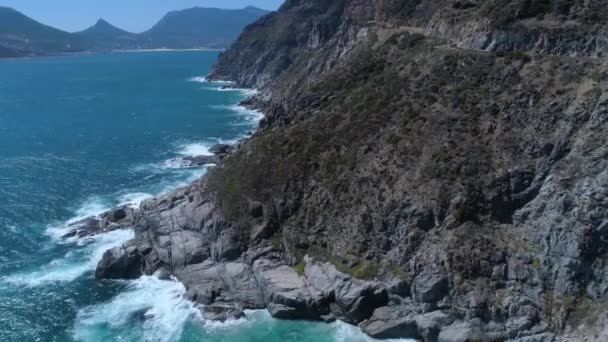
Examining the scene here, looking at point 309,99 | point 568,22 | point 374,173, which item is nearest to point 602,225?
point 374,173

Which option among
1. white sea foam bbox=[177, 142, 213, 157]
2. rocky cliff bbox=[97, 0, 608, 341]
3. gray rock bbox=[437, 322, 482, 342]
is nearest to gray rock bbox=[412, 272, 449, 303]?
rocky cliff bbox=[97, 0, 608, 341]

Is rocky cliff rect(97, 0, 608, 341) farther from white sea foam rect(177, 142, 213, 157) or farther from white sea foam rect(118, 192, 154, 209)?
white sea foam rect(177, 142, 213, 157)

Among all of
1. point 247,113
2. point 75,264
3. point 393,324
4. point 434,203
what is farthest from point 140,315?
point 247,113

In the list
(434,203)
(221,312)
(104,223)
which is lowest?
(221,312)

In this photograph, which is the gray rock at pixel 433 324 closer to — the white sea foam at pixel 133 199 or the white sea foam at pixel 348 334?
the white sea foam at pixel 348 334

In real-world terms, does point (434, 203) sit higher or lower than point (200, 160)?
higher

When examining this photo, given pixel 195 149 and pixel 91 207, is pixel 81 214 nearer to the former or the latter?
pixel 91 207
